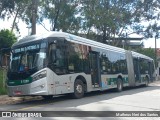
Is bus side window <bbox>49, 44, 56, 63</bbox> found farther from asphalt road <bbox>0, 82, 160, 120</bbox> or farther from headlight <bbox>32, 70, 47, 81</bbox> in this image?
asphalt road <bbox>0, 82, 160, 120</bbox>

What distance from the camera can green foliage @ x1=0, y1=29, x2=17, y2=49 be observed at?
1312 inches

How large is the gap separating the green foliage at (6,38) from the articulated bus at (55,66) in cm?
1650

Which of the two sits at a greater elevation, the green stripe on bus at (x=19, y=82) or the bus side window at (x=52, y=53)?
the bus side window at (x=52, y=53)

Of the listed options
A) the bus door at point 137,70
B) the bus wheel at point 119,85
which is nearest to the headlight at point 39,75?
the bus wheel at point 119,85

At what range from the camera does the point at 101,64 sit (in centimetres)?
1897

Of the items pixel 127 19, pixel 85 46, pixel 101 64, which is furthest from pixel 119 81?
pixel 127 19

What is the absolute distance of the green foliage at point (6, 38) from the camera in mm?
33312

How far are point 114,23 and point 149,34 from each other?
746 centimetres

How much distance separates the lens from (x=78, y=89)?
16.1 metres

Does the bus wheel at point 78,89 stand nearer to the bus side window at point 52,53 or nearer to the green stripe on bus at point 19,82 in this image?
the bus side window at point 52,53

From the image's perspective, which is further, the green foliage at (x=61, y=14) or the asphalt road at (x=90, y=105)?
the green foliage at (x=61, y=14)

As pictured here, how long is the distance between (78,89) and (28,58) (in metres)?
3.13

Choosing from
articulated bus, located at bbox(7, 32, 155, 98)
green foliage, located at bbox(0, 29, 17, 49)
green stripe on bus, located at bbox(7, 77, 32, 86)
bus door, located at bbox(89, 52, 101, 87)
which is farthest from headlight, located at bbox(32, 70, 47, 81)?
green foliage, located at bbox(0, 29, 17, 49)

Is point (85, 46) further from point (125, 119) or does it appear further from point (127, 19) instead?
point (127, 19)
